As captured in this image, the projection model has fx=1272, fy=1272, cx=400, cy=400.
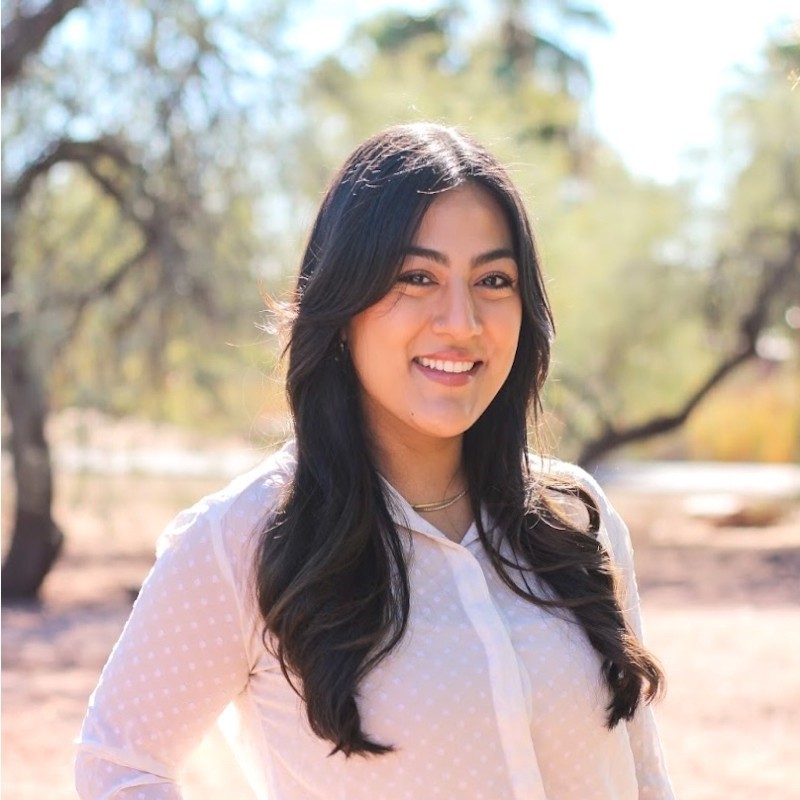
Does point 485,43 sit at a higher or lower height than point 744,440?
higher

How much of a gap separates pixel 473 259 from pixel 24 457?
841 cm

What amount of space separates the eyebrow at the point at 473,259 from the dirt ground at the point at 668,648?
2778 millimetres

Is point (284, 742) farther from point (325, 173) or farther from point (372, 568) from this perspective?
point (325, 173)

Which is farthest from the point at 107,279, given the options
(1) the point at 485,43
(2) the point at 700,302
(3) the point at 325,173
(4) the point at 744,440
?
(4) the point at 744,440

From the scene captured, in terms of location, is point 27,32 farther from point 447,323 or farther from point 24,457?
point 447,323

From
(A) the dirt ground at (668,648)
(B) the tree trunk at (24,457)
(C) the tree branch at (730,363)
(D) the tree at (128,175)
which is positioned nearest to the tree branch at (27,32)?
(D) the tree at (128,175)

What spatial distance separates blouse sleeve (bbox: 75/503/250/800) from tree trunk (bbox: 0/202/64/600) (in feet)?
25.1

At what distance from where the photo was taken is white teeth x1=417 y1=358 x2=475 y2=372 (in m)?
1.69

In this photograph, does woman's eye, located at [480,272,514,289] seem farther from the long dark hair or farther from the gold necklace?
the gold necklace

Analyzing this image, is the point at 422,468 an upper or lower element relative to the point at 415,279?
lower

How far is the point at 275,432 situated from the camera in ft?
7.51

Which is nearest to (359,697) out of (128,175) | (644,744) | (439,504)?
(439,504)

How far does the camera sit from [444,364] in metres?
1.69

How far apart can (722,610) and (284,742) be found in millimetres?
8352
